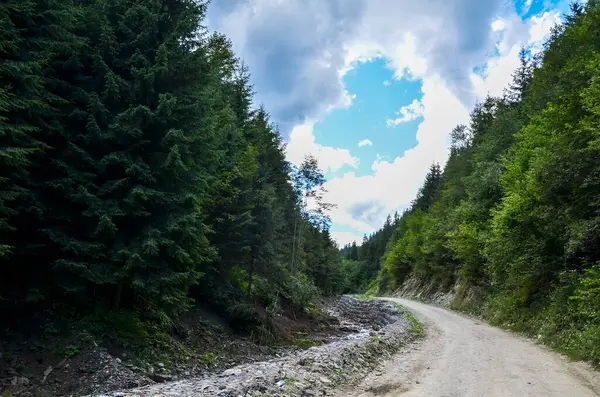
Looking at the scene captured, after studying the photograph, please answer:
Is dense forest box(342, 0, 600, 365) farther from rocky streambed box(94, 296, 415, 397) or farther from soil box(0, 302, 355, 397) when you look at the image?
soil box(0, 302, 355, 397)

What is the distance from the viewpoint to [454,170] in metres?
60.2

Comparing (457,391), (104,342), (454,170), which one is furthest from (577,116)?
(454,170)

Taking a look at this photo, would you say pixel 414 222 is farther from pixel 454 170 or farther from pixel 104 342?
pixel 104 342

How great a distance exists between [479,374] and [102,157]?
41.3 ft

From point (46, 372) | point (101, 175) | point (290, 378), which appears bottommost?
point (46, 372)

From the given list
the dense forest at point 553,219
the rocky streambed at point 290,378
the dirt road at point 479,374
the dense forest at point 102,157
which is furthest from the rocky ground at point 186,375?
the dense forest at point 553,219

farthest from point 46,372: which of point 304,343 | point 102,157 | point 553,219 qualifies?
point 553,219

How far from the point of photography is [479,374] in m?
9.38

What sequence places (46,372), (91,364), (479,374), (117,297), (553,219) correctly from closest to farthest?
1. (479,374)
2. (46,372)
3. (91,364)
4. (117,297)
5. (553,219)

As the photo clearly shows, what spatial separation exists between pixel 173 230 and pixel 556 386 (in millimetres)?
10865

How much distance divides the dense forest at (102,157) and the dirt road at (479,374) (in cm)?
707

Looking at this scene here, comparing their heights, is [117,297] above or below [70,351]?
above

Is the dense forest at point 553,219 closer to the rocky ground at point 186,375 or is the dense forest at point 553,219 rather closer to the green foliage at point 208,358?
the rocky ground at point 186,375

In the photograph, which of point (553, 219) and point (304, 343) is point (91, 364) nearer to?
point (304, 343)
